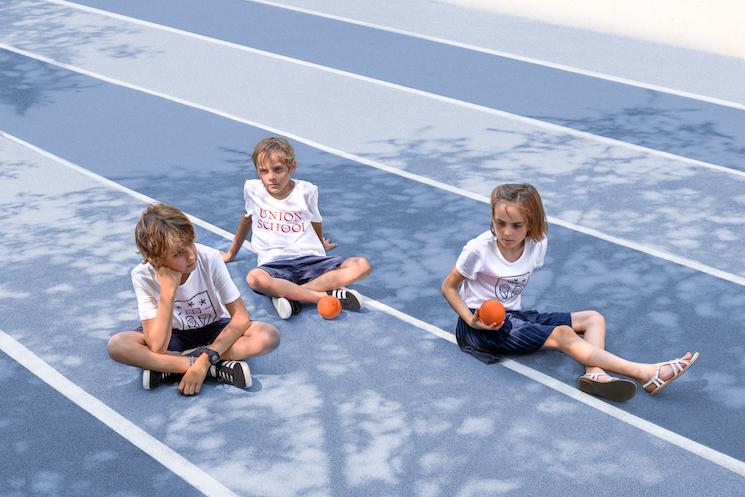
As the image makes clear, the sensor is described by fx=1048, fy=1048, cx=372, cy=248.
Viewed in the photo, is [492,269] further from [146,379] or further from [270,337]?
[146,379]

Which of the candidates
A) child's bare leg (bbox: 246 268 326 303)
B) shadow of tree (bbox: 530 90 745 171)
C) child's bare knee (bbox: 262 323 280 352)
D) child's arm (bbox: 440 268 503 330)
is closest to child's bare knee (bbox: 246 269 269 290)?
child's bare leg (bbox: 246 268 326 303)

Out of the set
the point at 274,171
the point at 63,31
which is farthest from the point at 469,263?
the point at 63,31

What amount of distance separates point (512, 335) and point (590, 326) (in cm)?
49

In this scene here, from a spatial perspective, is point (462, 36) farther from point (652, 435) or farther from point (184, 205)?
point (652, 435)

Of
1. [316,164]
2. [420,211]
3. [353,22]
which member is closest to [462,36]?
[353,22]

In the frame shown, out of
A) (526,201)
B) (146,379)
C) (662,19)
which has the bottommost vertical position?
(146,379)

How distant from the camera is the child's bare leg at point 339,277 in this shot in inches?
279

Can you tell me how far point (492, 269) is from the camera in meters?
6.19

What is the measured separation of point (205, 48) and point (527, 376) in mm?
8233

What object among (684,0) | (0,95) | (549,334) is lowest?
(0,95)

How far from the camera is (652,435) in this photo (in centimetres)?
556

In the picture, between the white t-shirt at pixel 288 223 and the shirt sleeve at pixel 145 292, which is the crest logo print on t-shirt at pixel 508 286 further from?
the shirt sleeve at pixel 145 292

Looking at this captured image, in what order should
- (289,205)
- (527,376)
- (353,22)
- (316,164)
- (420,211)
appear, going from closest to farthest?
(527,376), (289,205), (420,211), (316,164), (353,22)

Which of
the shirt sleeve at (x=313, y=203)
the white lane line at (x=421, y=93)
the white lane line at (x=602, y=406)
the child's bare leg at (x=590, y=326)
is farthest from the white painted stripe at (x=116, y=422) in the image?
the white lane line at (x=421, y=93)
